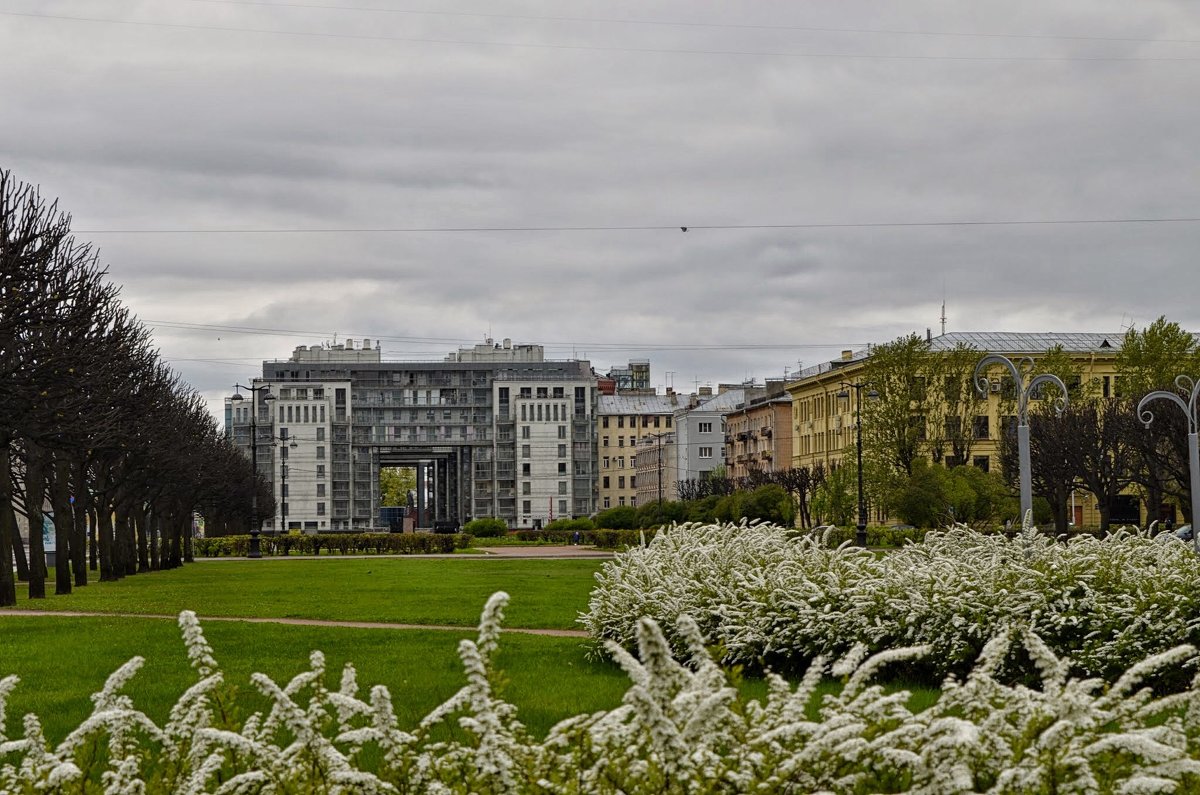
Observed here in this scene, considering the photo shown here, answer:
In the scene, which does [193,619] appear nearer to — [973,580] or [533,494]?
[973,580]

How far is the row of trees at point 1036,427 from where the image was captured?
70875 mm

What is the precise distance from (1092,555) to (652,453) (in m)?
160

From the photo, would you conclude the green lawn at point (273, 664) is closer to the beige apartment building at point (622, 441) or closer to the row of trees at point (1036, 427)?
the row of trees at point (1036, 427)

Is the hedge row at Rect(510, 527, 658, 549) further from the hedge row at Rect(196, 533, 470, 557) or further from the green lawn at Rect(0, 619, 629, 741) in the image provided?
the green lawn at Rect(0, 619, 629, 741)

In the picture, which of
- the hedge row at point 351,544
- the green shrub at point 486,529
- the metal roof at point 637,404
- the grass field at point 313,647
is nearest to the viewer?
the grass field at point 313,647

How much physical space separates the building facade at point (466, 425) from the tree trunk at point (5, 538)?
5423 inches

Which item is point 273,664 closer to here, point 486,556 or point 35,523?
point 35,523

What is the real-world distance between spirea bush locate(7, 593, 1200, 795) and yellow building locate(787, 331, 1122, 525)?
82123mm

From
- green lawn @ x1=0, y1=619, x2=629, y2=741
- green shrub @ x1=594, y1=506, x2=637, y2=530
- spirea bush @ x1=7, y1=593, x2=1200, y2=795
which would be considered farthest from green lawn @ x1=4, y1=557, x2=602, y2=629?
green shrub @ x1=594, y1=506, x2=637, y2=530

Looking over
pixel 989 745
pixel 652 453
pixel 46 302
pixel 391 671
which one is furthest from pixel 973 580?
pixel 652 453

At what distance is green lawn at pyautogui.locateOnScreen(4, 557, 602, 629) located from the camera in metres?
27.9

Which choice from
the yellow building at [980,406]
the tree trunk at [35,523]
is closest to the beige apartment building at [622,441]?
the yellow building at [980,406]

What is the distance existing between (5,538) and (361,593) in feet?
25.6

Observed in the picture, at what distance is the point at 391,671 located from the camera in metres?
17.1
